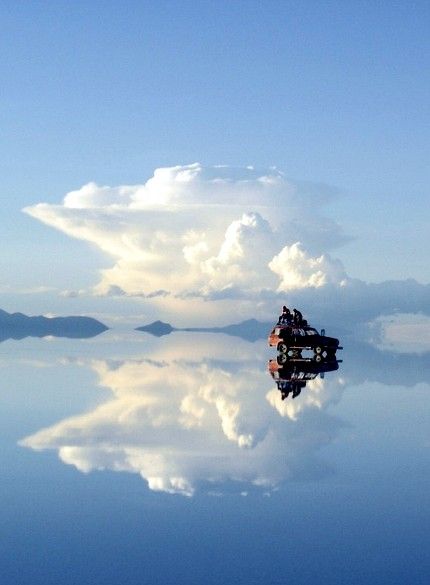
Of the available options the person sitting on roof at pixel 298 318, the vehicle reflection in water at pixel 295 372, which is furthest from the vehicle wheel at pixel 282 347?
the person sitting on roof at pixel 298 318

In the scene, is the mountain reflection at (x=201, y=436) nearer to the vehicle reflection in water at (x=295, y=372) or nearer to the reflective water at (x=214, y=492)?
the reflective water at (x=214, y=492)

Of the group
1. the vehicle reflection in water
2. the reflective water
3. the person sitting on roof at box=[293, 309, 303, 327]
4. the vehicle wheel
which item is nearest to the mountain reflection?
the reflective water

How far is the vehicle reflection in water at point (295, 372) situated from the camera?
1505 inches

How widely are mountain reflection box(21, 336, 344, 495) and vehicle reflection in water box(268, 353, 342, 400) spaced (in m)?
0.86

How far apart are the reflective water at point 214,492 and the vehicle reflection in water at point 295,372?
6704 mm

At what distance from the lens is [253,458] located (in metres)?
19.1

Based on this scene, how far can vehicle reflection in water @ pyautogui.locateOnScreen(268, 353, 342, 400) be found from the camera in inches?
1505

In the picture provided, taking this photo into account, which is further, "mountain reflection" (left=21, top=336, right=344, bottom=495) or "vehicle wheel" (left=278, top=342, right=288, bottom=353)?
"vehicle wheel" (left=278, top=342, right=288, bottom=353)

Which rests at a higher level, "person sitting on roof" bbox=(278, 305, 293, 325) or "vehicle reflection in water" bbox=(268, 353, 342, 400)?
"person sitting on roof" bbox=(278, 305, 293, 325)

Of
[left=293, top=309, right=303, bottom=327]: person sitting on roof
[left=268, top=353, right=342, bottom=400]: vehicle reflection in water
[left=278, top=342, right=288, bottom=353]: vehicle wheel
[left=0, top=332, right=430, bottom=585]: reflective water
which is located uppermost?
[left=293, top=309, right=303, bottom=327]: person sitting on roof

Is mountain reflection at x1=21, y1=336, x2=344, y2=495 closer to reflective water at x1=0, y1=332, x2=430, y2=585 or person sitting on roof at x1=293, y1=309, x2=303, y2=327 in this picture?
reflective water at x1=0, y1=332, x2=430, y2=585

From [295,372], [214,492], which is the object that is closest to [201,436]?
[214,492]

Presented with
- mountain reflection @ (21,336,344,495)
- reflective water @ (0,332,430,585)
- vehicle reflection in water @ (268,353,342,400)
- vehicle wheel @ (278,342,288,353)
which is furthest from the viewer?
vehicle wheel @ (278,342,288,353)

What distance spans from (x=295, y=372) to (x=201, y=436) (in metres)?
28.7
